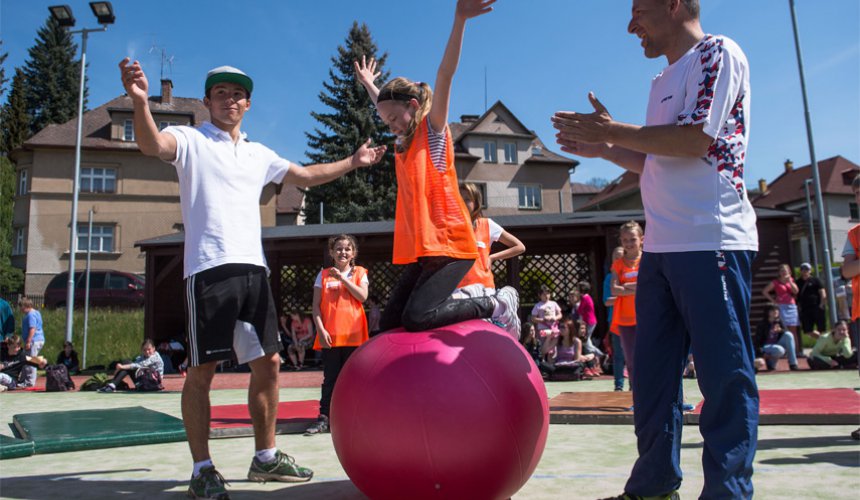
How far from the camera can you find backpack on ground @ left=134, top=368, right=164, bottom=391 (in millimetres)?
11695

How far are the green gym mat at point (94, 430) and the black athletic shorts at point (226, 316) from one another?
78.5 inches

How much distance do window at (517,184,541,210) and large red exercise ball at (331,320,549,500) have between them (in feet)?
134

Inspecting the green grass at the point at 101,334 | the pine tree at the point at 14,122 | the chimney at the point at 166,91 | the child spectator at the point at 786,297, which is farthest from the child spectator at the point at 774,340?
the pine tree at the point at 14,122

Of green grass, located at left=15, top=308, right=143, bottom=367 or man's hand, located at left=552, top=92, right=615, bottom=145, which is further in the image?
green grass, located at left=15, top=308, right=143, bottom=367

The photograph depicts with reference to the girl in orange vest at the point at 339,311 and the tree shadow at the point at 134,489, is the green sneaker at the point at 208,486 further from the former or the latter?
the girl in orange vest at the point at 339,311

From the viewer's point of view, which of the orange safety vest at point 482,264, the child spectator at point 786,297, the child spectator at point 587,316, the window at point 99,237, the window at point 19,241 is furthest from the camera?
the window at point 19,241

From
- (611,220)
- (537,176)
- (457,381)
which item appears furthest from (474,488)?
(537,176)

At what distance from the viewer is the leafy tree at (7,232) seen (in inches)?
1314

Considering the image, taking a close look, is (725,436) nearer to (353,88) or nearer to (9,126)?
(353,88)

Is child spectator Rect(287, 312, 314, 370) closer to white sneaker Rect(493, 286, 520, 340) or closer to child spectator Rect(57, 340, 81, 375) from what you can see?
child spectator Rect(57, 340, 81, 375)

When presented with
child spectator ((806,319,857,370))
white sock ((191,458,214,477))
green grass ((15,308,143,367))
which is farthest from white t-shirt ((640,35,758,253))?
green grass ((15,308,143,367))

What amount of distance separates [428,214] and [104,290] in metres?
23.9

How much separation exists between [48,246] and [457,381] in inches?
1015

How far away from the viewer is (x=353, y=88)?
37.1 m
